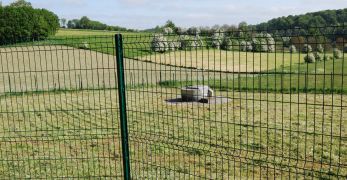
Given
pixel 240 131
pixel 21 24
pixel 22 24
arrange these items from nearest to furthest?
pixel 240 131
pixel 21 24
pixel 22 24

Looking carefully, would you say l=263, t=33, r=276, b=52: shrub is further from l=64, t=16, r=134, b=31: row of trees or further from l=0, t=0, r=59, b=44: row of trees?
l=64, t=16, r=134, b=31: row of trees

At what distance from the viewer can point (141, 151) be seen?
837 centimetres

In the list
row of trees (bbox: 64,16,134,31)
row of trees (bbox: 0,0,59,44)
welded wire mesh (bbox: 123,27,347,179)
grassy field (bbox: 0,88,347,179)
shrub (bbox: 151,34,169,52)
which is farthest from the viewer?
row of trees (bbox: 64,16,134,31)

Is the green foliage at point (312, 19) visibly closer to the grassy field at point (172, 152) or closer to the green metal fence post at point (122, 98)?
the grassy field at point (172, 152)

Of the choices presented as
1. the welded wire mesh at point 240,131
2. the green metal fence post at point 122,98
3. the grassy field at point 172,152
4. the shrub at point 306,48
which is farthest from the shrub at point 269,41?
the green metal fence post at point 122,98

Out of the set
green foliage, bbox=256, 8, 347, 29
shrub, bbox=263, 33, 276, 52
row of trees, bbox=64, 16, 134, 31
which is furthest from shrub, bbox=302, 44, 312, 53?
row of trees, bbox=64, 16, 134, 31

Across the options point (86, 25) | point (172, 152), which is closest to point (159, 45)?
point (172, 152)

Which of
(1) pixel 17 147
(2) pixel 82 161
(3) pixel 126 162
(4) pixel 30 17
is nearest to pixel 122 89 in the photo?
(3) pixel 126 162

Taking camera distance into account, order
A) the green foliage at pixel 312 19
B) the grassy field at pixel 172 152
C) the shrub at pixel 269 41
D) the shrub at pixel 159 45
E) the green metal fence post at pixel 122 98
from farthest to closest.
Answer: the grassy field at pixel 172 152 < the green foliage at pixel 312 19 < the green metal fence post at pixel 122 98 < the shrub at pixel 159 45 < the shrub at pixel 269 41

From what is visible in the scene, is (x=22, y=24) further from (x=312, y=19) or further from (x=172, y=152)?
(x=312, y=19)

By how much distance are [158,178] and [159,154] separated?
1.34 m

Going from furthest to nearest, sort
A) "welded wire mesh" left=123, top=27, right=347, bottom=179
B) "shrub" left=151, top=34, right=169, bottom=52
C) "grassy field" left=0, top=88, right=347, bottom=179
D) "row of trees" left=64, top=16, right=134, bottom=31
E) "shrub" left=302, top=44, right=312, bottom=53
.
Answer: "row of trees" left=64, top=16, right=134, bottom=31, "grassy field" left=0, top=88, right=347, bottom=179, "shrub" left=151, top=34, right=169, bottom=52, "welded wire mesh" left=123, top=27, right=347, bottom=179, "shrub" left=302, top=44, right=312, bottom=53

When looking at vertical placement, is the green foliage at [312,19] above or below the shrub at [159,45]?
above

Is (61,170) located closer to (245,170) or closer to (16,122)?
(245,170)
